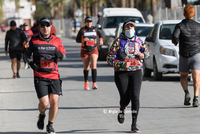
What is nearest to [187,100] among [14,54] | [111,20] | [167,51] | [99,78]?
[167,51]

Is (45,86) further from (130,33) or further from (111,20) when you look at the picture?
(111,20)

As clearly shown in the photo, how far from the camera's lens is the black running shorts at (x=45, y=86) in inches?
280

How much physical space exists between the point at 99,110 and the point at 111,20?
43.1 ft

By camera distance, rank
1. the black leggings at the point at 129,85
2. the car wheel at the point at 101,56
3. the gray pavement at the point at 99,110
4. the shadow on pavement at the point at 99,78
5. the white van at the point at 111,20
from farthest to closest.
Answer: the car wheel at the point at 101,56
the white van at the point at 111,20
the shadow on pavement at the point at 99,78
the gray pavement at the point at 99,110
the black leggings at the point at 129,85

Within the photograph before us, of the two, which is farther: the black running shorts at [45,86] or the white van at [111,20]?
the white van at [111,20]

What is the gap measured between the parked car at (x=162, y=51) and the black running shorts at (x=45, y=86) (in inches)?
272

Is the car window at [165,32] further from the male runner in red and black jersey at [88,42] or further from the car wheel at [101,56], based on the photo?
the car wheel at [101,56]

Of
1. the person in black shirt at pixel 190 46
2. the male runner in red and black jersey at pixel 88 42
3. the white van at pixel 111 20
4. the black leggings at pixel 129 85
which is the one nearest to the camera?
the black leggings at pixel 129 85

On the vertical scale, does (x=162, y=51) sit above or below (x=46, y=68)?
below

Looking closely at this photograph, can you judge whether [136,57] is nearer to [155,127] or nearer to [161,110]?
[155,127]

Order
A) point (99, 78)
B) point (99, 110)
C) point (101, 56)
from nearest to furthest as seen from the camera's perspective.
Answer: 1. point (99, 110)
2. point (99, 78)
3. point (101, 56)

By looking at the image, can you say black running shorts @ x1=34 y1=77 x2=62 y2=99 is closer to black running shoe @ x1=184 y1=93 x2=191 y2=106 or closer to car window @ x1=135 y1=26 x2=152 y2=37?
black running shoe @ x1=184 y1=93 x2=191 y2=106

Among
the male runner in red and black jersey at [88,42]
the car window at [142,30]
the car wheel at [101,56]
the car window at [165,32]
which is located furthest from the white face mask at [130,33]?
the car wheel at [101,56]

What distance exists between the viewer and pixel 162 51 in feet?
45.5
